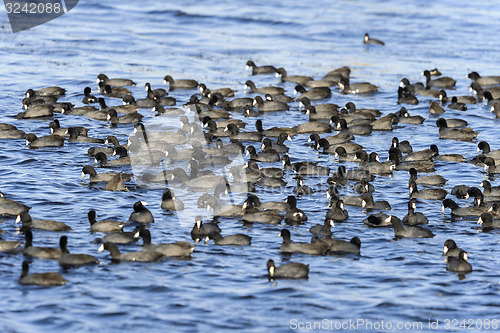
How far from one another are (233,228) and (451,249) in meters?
5.01

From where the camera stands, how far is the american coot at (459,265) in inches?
647

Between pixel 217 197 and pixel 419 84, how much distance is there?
16904 millimetres

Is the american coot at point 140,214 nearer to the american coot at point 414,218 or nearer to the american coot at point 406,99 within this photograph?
the american coot at point 414,218

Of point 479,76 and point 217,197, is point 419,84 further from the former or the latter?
point 217,197

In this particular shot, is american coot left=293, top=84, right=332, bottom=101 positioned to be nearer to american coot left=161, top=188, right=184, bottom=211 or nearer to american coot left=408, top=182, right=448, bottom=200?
american coot left=408, top=182, right=448, bottom=200

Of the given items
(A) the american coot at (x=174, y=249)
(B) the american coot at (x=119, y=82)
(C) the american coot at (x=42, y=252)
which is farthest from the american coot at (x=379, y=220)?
(B) the american coot at (x=119, y=82)

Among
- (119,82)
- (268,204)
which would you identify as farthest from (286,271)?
(119,82)

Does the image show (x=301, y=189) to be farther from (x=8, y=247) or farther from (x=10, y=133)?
(x=10, y=133)

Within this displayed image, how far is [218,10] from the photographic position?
179 ft

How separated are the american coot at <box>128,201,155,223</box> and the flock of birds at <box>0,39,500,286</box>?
0.02 metres

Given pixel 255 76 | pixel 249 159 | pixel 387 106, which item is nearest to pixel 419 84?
pixel 387 106

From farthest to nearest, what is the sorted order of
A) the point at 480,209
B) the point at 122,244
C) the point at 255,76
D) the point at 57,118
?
the point at 255,76, the point at 57,118, the point at 480,209, the point at 122,244

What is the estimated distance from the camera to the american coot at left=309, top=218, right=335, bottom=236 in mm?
18234

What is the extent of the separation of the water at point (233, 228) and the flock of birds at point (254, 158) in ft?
1.08
